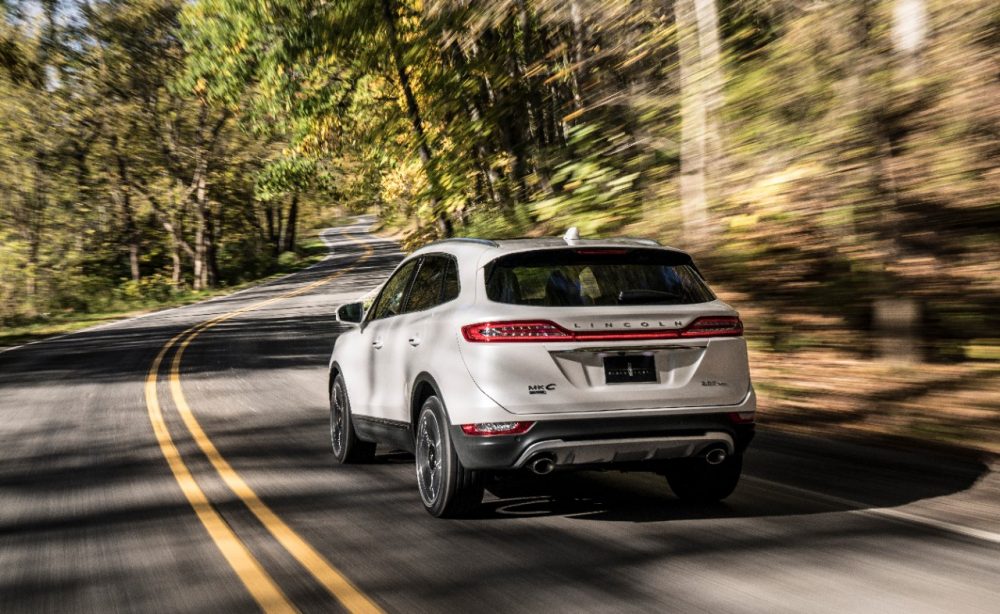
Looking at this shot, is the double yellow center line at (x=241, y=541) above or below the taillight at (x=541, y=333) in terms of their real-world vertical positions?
below

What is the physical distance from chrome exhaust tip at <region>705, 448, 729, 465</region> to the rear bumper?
6 cm

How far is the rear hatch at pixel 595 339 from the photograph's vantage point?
17.7 feet

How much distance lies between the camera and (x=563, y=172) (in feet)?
48.2

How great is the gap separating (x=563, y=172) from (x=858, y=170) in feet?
→ 15.0

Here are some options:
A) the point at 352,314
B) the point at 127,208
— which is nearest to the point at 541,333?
the point at 352,314

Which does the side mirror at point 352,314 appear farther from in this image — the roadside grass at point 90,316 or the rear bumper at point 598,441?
the roadside grass at point 90,316

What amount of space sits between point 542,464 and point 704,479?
4.57ft

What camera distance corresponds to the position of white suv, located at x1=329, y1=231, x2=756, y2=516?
17.7ft

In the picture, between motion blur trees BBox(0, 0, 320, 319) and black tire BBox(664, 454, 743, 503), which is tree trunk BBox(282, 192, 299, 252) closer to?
motion blur trees BBox(0, 0, 320, 319)

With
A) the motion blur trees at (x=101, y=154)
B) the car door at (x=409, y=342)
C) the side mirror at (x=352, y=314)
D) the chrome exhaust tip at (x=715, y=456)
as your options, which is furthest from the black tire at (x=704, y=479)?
the motion blur trees at (x=101, y=154)

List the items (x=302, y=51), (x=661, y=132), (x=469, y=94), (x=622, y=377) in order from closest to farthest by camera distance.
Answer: (x=622, y=377)
(x=661, y=132)
(x=469, y=94)
(x=302, y=51)

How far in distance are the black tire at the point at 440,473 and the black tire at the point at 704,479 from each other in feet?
3.99

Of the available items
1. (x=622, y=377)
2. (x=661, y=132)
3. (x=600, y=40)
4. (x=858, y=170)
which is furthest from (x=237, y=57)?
(x=622, y=377)

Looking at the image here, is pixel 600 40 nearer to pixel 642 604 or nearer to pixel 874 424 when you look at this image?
pixel 874 424
